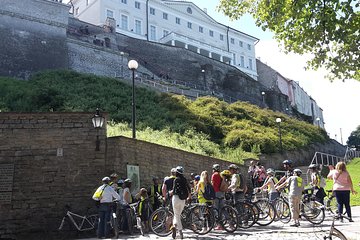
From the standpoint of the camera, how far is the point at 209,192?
442 inches

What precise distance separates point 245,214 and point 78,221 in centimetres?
512

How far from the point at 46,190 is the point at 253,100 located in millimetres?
Answer: 48326

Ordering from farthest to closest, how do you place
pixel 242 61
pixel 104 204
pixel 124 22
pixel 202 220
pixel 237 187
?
pixel 242 61, pixel 124 22, pixel 237 187, pixel 104 204, pixel 202 220

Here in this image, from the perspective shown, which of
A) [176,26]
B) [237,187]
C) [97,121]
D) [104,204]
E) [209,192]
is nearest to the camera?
[209,192]

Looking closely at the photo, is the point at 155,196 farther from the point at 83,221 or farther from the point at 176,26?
the point at 176,26

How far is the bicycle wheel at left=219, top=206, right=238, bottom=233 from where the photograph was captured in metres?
11.0

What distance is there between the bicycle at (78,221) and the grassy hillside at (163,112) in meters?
10.5

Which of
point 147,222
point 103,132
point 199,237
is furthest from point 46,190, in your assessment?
point 199,237

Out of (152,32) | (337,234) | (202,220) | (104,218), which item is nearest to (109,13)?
(152,32)

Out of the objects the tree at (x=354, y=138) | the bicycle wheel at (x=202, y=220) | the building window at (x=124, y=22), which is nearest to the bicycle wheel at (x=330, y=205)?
the bicycle wheel at (x=202, y=220)

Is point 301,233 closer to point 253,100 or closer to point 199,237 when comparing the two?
point 199,237

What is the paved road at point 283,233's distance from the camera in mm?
9586

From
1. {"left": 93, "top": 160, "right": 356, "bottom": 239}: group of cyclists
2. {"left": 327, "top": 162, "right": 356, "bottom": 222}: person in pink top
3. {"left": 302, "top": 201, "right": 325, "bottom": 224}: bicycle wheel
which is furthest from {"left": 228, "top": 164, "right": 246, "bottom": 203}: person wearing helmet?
{"left": 327, "top": 162, "right": 356, "bottom": 222}: person in pink top

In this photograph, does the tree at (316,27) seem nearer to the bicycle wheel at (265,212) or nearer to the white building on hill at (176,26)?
the bicycle wheel at (265,212)
